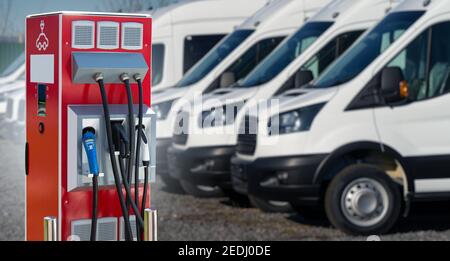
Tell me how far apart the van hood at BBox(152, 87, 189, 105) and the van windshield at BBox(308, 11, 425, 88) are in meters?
2.58

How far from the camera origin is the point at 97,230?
5.77m

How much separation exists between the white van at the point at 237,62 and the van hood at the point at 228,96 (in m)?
0.55

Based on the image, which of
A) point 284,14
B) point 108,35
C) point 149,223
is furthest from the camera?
point 284,14

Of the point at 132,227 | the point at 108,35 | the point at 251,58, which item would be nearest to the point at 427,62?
the point at 251,58

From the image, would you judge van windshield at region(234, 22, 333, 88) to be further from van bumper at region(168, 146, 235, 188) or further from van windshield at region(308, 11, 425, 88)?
van windshield at region(308, 11, 425, 88)

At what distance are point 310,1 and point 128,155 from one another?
728cm

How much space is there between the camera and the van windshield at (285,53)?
11.6 metres

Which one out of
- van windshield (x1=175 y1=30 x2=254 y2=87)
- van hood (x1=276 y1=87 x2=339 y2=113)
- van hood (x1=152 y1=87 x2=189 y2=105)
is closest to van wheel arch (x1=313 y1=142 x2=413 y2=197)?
van hood (x1=276 y1=87 x2=339 y2=113)

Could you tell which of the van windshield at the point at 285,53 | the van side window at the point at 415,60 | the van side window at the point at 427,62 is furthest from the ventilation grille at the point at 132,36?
the van windshield at the point at 285,53

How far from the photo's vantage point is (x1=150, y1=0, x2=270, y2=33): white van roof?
14.1 meters

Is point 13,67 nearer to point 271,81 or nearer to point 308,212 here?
point 271,81

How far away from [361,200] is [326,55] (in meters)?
2.09

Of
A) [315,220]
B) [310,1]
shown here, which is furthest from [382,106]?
[310,1]

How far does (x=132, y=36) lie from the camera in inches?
223
